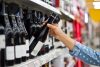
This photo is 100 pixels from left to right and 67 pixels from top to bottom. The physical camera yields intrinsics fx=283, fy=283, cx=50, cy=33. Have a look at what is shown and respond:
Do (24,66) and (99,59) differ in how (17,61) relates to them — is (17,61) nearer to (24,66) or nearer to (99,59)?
(24,66)

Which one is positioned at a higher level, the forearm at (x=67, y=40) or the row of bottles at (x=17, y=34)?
the row of bottles at (x=17, y=34)

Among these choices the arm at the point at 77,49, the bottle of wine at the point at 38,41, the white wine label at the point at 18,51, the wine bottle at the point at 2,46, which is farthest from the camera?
the arm at the point at 77,49

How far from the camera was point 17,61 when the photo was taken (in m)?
1.59

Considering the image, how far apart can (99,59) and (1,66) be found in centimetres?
132

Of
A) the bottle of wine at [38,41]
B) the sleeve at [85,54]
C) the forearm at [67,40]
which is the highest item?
the bottle of wine at [38,41]

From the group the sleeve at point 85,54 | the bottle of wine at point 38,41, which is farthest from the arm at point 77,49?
the bottle of wine at point 38,41

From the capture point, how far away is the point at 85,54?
8.16ft

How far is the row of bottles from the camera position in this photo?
4.73 ft

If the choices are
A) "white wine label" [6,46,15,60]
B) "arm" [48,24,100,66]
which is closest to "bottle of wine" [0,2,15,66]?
"white wine label" [6,46,15,60]

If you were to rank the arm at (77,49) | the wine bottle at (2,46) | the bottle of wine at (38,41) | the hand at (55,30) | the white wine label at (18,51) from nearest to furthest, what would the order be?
the wine bottle at (2,46), the white wine label at (18,51), the bottle of wine at (38,41), the hand at (55,30), the arm at (77,49)

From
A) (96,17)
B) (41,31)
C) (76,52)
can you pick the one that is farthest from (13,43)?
(96,17)

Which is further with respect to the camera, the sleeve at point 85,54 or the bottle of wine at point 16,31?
the sleeve at point 85,54

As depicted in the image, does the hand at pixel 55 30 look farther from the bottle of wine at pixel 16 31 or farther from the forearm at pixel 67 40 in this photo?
the bottle of wine at pixel 16 31

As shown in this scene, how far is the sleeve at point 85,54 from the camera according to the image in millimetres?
2453
